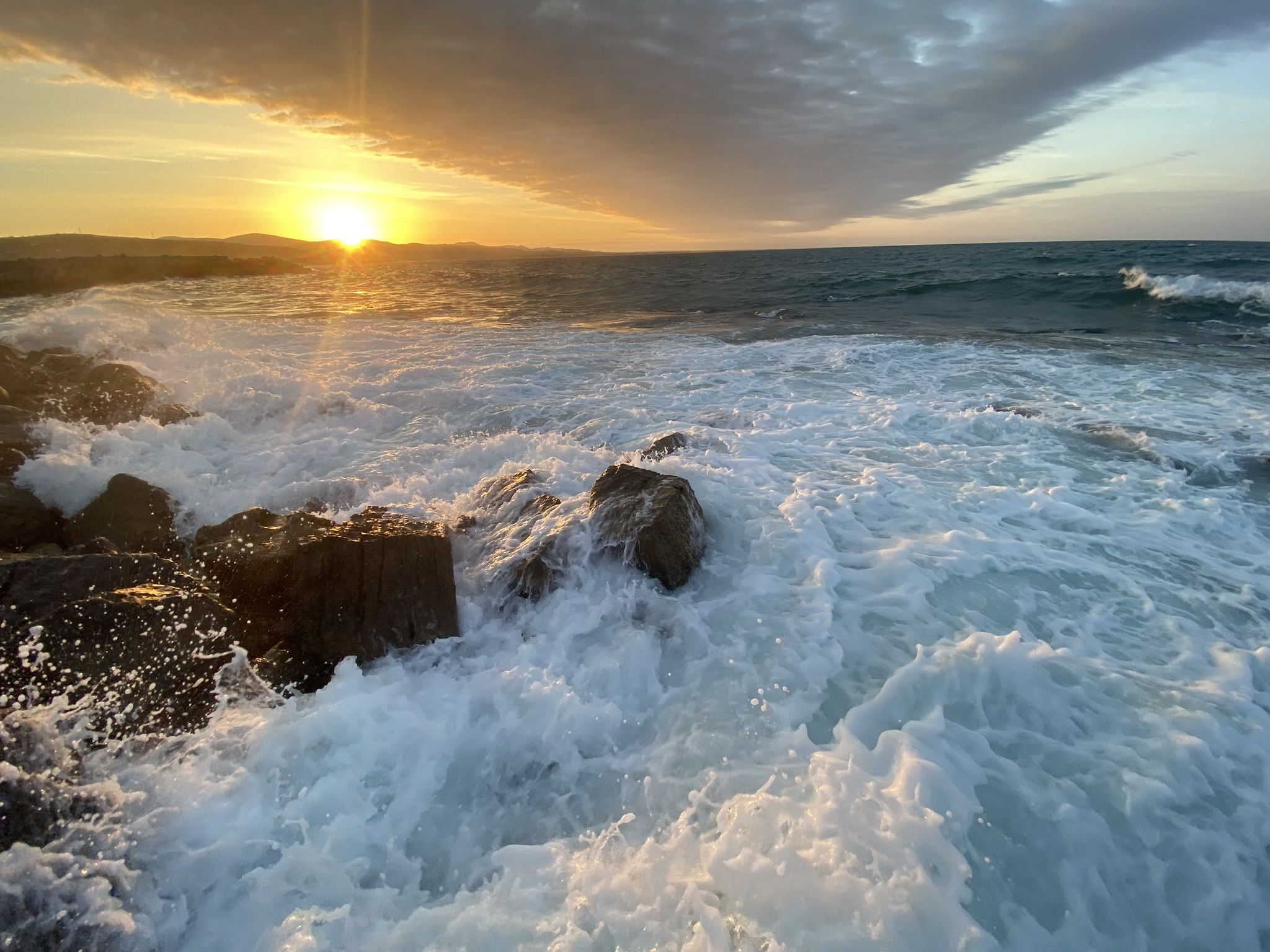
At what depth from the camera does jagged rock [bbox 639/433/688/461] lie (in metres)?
7.28

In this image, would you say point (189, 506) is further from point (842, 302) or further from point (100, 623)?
point (842, 302)

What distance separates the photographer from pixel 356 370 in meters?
12.7

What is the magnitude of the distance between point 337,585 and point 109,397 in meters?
7.20

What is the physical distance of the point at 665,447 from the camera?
7.45 m

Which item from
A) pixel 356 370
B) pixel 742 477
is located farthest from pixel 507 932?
pixel 356 370

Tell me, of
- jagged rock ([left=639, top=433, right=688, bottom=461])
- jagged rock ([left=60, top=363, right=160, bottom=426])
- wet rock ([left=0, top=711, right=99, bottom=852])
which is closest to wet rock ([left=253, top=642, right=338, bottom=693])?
wet rock ([left=0, top=711, right=99, bottom=852])

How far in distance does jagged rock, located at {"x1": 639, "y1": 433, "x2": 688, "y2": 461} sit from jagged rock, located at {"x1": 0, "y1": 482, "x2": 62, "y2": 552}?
5.70 metres

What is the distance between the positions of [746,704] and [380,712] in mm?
2262

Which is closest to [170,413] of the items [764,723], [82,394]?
[82,394]

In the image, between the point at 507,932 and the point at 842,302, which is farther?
the point at 842,302

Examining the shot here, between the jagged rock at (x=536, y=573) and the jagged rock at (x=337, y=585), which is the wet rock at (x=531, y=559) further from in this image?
the jagged rock at (x=337, y=585)

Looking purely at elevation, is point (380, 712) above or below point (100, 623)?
below

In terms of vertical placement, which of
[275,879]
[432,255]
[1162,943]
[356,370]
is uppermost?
[432,255]

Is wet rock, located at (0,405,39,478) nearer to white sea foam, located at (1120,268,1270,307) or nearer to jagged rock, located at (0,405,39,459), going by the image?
jagged rock, located at (0,405,39,459)
